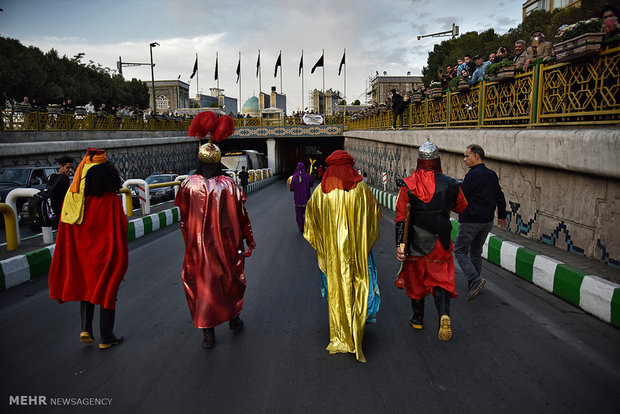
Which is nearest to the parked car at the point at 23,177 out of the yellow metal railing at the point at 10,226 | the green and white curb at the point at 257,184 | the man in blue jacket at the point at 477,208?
the yellow metal railing at the point at 10,226

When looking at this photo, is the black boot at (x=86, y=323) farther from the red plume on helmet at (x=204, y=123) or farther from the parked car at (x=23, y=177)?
the parked car at (x=23, y=177)

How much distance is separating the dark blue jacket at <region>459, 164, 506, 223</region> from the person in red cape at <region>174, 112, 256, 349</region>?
297 cm

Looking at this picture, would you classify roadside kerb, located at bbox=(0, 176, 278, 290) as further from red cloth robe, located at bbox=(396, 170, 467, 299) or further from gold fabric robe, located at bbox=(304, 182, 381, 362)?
red cloth robe, located at bbox=(396, 170, 467, 299)

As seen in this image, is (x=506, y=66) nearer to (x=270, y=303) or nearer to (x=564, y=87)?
(x=564, y=87)

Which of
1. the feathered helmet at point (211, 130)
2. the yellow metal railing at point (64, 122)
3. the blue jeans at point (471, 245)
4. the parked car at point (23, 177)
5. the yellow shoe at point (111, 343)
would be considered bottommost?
the yellow shoe at point (111, 343)

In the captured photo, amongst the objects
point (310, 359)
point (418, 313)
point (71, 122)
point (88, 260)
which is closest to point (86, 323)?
point (88, 260)

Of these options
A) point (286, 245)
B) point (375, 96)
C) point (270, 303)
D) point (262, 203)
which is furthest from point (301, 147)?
point (270, 303)

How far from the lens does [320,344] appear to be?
416 cm

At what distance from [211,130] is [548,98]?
5587 millimetres

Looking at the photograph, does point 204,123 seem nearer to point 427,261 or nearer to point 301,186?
point 427,261

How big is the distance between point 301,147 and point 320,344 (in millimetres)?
55273

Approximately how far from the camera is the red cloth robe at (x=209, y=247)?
4129 millimetres

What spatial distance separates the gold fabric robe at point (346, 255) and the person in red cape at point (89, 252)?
81.7 inches

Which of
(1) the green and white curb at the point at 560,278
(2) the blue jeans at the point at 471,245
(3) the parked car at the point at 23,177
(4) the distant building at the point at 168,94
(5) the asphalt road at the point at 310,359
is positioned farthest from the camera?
(4) the distant building at the point at 168,94
